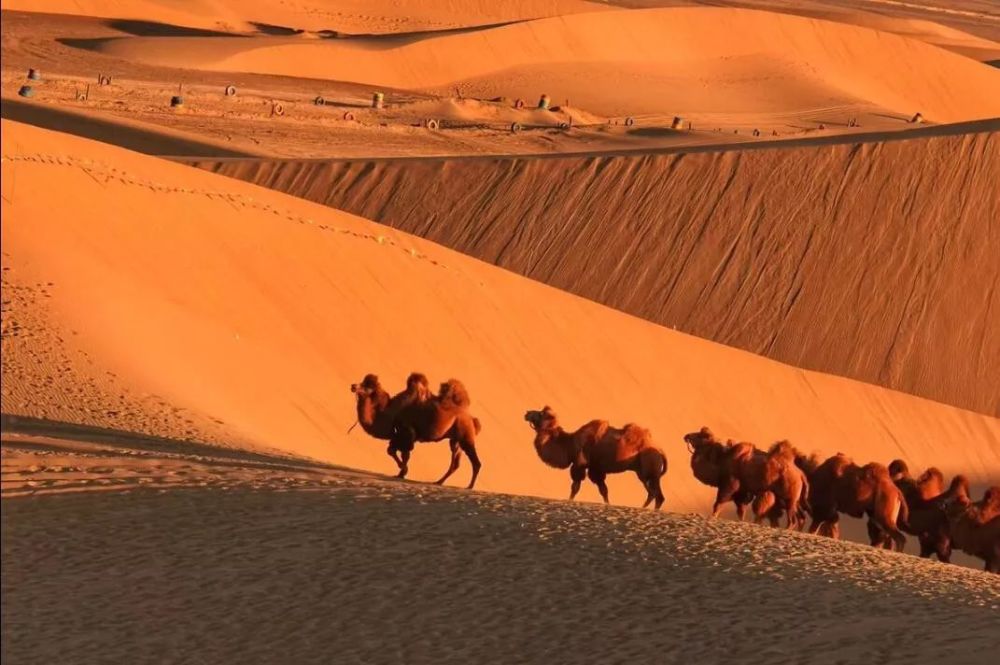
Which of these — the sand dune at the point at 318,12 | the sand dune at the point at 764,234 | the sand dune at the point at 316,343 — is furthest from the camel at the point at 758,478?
the sand dune at the point at 318,12

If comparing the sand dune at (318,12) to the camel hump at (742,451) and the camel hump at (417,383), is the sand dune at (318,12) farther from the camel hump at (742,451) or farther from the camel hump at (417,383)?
the camel hump at (417,383)

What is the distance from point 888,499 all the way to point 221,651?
898cm

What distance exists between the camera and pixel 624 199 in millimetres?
30719

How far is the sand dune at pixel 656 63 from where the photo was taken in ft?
188

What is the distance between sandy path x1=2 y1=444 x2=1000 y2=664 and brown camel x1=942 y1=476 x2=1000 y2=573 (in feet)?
9.93

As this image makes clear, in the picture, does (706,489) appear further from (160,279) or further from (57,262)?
(57,262)

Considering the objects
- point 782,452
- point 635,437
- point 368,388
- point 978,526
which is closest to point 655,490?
point 635,437

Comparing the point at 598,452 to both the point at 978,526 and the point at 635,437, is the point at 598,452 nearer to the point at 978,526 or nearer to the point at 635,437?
the point at 635,437

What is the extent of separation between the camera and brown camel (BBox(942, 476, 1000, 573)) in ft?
46.4

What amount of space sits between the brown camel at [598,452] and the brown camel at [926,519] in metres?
2.00

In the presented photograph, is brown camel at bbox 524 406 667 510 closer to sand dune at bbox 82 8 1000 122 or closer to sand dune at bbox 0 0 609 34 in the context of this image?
sand dune at bbox 82 8 1000 122

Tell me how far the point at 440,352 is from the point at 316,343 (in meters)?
2.04

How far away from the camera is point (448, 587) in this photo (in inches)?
369

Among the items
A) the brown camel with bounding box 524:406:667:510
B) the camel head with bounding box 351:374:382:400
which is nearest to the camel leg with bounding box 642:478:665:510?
the brown camel with bounding box 524:406:667:510
